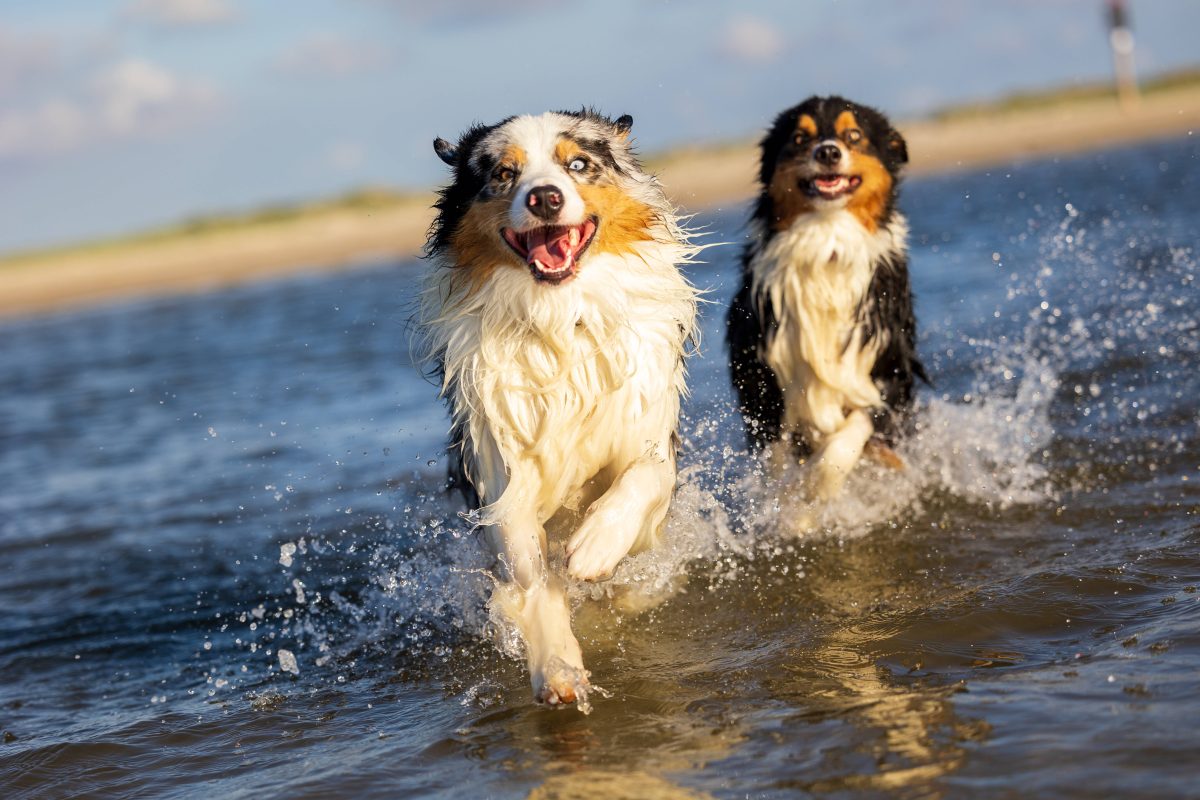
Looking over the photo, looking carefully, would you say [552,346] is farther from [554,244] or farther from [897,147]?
[897,147]

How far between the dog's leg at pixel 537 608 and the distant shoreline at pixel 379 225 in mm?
23112

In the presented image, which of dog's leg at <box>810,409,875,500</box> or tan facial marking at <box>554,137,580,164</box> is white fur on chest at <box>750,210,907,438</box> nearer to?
dog's leg at <box>810,409,875,500</box>

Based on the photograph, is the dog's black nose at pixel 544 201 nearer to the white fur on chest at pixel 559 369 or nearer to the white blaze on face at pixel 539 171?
the white blaze on face at pixel 539 171

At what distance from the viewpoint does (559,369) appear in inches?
184

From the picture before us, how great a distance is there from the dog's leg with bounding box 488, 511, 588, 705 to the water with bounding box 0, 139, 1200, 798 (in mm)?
125

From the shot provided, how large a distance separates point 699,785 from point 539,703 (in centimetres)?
89

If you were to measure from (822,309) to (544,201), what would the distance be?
2.27 m

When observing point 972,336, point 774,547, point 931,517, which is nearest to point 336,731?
point 774,547

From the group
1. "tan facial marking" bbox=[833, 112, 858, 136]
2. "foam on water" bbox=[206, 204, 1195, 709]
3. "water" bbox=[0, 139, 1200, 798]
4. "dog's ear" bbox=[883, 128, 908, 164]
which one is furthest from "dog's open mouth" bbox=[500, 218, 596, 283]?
"dog's ear" bbox=[883, 128, 908, 164]

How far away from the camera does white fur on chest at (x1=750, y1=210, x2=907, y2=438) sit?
19.8 ft

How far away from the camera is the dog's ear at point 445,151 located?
4949 mm

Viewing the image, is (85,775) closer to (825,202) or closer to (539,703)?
(539,703)

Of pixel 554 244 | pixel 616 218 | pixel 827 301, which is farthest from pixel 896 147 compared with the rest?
pixel 554 244

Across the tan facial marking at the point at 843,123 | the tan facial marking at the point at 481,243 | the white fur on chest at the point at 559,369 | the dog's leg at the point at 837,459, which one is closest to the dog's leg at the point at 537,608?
the white fur on chest at the point at 559,369
